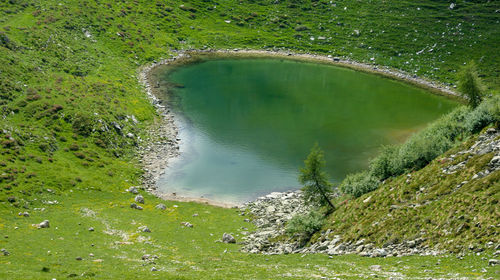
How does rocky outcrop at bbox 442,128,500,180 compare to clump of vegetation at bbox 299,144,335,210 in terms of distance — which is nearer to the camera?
rocky outcrop at bbox 442,128,500,180

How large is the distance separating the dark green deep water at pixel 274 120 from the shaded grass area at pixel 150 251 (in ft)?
36.3

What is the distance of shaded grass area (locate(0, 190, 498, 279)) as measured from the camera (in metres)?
31.4

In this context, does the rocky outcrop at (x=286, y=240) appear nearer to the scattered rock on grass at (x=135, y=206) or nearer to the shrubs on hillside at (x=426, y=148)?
the shrubs on hillside at (x=426, y=148)

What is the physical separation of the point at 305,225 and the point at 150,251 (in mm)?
15774

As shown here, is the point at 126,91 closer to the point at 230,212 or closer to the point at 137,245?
the point at 230,212

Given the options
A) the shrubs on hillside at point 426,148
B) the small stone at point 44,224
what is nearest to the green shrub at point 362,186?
the shrubs on hillside at point 426,148

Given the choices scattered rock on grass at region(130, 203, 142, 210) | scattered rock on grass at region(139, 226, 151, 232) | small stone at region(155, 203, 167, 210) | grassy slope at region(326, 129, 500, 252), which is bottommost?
grassy slope at region(326, 129, 500, 252)

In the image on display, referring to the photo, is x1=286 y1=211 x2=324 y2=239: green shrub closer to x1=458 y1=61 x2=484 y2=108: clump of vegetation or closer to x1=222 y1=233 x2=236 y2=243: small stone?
x1=222 y1=233 x2=236 y2=243: small stone

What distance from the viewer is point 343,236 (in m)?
42.0

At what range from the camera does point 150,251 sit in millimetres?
43094

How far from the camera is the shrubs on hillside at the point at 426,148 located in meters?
45.8

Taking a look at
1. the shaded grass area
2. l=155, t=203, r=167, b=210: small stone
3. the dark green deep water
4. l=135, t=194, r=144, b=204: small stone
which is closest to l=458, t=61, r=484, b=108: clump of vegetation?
the dark green deep water

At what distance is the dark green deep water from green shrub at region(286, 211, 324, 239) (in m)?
19.1

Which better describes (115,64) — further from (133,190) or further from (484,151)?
(484,151)
